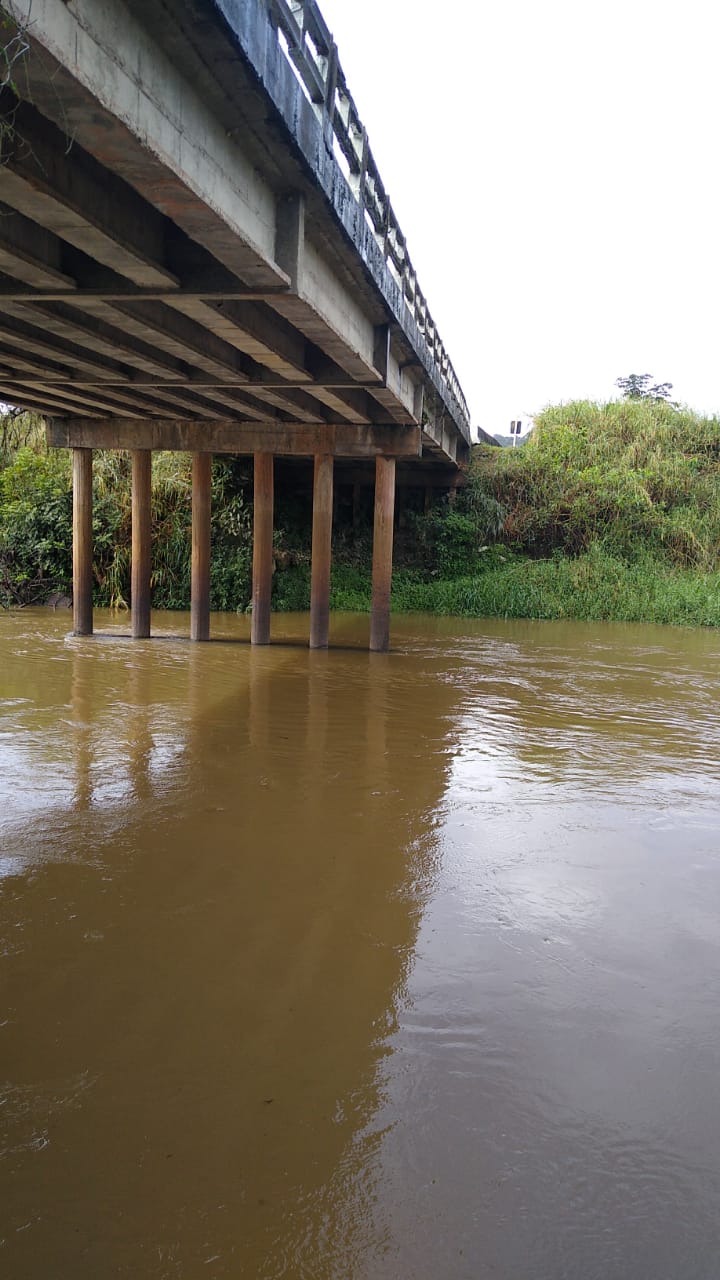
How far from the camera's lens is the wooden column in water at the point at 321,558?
46.4 ft

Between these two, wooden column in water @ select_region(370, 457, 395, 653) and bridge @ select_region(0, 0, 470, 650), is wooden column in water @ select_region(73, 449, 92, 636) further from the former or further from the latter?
wooden column in water @ select_region(370, 457, 395, 653)

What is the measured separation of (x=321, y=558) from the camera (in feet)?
47.2

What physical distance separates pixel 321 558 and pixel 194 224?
9026 mm

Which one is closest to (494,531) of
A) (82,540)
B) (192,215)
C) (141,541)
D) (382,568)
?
(382,568)

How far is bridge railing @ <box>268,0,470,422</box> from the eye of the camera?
5758 millimetres

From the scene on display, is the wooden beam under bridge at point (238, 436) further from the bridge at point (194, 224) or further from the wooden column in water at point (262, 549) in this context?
the wooden column in water at point (262, 549)

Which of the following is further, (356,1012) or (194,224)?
(194,224)

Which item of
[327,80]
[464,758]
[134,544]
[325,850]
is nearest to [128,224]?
[327,80]

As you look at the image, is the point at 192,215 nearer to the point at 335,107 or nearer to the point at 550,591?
the point at 335,107

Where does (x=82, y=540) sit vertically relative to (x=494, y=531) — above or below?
below

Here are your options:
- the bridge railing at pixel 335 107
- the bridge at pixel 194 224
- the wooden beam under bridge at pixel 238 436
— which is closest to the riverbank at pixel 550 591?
the wooden beam under bridge at pixel 238 436

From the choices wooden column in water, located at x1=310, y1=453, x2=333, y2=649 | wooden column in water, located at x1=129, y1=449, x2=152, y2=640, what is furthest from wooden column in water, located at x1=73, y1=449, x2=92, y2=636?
wooden column in water, located at x1=310, y1=453, x2=333, y2=649

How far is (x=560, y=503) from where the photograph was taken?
81.6 ft

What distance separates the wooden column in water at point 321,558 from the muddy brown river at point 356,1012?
6.88m
